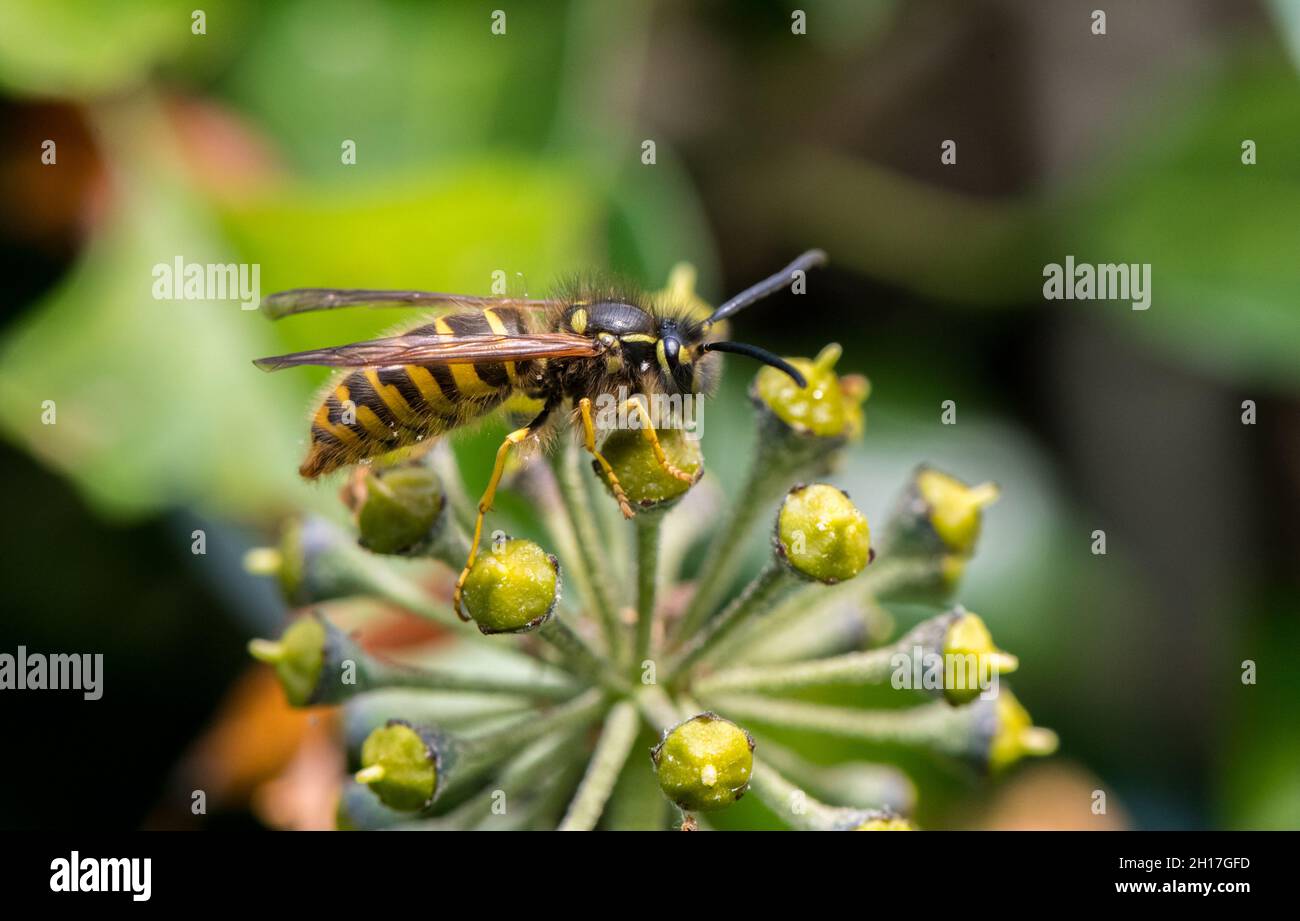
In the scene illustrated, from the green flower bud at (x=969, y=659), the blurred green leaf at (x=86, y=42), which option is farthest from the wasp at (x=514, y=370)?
the blurred green leaf at (x=86, y=42)

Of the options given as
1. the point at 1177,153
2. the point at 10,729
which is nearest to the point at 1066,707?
the point at 1177,153

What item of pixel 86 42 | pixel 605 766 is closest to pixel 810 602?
pixel 605 766

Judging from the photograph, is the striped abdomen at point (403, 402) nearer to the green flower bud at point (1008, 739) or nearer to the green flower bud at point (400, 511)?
the green flower bud at point (400, 511)

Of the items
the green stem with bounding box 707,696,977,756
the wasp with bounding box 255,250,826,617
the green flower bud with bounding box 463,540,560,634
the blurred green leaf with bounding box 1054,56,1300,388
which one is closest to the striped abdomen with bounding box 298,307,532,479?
the wasp with bounding box 255,250,826,617

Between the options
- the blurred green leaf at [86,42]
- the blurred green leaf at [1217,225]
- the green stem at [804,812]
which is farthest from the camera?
the blurred green leaf at [1217,225]

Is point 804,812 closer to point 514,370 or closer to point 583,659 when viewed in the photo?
point 583,659
